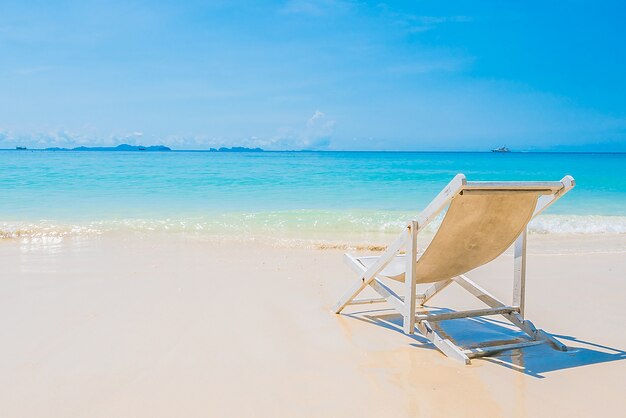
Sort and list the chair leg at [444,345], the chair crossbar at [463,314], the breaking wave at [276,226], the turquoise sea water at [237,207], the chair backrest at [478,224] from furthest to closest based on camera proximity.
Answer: the turquoise sea water at [237,207]
the breaking wave at [276,226]
the chair crossbar at [463,314]
the chair leg at [444,345]
the chair backrest at [478,224]

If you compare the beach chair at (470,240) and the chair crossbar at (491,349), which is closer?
the beach chair at (470,240)

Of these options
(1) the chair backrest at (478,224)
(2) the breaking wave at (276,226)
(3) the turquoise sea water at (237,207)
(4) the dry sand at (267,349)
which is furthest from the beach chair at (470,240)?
(3) the turquoise sea water at (237,207)

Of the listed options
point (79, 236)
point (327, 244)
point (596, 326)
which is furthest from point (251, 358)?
point (79, 236)

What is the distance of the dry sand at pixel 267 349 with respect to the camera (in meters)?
2.75

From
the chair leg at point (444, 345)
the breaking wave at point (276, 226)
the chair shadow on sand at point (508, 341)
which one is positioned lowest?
the breaking wave at point (276, 226)

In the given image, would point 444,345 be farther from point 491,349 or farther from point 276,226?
point 276,226

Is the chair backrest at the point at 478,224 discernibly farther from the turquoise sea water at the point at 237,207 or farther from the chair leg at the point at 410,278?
the turquoise sea water at the point at 237,207

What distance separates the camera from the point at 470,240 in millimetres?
3361

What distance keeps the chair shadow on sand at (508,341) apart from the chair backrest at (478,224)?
0.58 metres

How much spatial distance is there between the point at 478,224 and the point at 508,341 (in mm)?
961

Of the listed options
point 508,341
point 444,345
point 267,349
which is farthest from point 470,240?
point 267,349

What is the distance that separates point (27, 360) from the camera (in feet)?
10.7

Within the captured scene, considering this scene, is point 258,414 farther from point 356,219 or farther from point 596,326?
point 356,219

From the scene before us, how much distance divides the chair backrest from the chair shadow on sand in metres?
0.58
